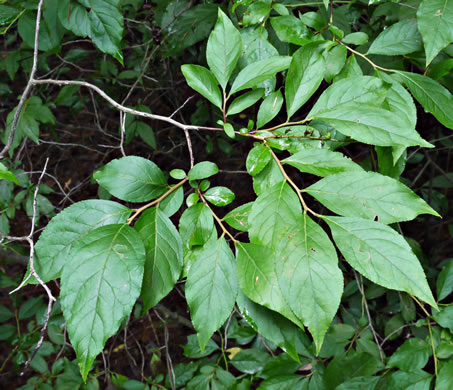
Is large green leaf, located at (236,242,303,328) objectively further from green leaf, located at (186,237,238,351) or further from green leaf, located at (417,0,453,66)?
green leaf, located at (417,0,453,66)

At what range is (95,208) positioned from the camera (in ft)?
2.55

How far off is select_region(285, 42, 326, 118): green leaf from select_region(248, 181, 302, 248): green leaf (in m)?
0.21

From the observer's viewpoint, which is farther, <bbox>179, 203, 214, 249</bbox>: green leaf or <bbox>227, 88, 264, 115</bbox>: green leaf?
<bbox>227, 88, 264, 115</bbox>: green leaf

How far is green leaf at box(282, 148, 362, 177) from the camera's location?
2.42 feet

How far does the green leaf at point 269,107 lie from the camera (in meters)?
0.85

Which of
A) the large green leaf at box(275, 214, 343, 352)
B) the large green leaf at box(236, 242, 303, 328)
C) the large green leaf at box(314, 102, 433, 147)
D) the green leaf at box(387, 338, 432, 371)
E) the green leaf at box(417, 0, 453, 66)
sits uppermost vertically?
the green leaf at box(417, 0, 453, 66)

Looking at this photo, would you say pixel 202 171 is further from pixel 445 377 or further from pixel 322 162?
pixel 445 377

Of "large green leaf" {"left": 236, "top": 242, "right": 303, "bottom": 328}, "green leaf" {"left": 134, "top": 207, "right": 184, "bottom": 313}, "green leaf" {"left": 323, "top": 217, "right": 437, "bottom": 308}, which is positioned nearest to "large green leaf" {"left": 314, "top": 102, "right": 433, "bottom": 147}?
"green leaf" {"left": 323, "top": 217, "right": 437, "bottom": 308}

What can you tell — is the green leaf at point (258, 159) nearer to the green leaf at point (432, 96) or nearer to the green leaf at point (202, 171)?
the green leaf at point (202, 171)

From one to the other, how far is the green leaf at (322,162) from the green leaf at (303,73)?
0.36 feet

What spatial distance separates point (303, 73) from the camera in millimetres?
831

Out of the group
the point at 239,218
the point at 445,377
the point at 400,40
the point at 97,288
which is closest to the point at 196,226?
the point at 239,218

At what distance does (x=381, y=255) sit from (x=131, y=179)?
486 mm

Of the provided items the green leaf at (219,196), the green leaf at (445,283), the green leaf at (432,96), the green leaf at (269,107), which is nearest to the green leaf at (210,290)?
the green leaf at (219,196)
